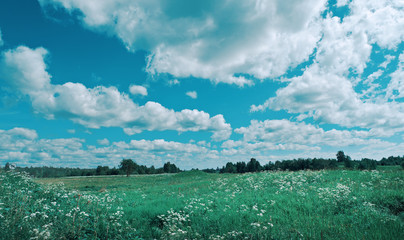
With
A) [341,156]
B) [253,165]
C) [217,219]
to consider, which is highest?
[341,156]

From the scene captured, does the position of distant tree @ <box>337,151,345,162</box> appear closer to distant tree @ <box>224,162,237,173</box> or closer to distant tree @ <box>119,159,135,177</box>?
distant tree @ <box>224,162,237,173</box>

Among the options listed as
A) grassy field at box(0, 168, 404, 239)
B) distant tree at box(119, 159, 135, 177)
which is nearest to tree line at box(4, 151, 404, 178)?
distant tree at box(119, 159, 135, 177)

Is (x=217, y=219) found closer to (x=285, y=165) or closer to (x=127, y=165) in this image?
(x=127, y=165)

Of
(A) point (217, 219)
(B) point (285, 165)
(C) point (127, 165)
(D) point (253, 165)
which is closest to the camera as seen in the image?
(A) point (217, 219)

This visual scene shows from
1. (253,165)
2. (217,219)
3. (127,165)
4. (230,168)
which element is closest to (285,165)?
(253,165)

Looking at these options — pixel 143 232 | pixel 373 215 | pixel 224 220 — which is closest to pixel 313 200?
pixel 373 215

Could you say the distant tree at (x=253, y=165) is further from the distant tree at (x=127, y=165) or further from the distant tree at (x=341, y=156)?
the distant tree at (x=127, y=165)

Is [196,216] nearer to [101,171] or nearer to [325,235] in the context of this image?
[325,235]

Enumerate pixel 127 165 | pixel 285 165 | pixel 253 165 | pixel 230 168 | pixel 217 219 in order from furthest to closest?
pixel 230 168
pixel 253 165
pixel 285 165
pixel 127 165
pixel 217 219

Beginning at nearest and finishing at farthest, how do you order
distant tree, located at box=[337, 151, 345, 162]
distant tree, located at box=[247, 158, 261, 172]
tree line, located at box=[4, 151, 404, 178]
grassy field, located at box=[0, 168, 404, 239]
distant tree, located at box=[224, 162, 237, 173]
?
grassy field, located at box=[0, 168, 404, 239] < tree line, located at box=[4, 151, 404, 178] < distant tree, located at box=[337, 151, 345, 162] < distant tree, located at box=[247, 158, 261, 172] < distant tree, located at box=[224, 162, 237, 173]

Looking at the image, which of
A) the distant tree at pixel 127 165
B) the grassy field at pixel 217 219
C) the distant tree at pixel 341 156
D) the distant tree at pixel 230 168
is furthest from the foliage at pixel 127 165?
the distant tree at pixel 341 156

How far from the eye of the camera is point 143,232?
826 centimetres

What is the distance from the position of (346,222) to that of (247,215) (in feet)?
12.3

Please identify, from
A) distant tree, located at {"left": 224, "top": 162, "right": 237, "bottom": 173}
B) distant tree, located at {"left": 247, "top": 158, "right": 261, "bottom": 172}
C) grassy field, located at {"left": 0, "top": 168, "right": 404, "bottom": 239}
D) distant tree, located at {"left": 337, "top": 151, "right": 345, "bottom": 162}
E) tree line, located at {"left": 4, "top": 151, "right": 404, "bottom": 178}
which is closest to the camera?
grassy field, located at {"left": 0, "top": 168, "right": 404, "bottom": 239}
